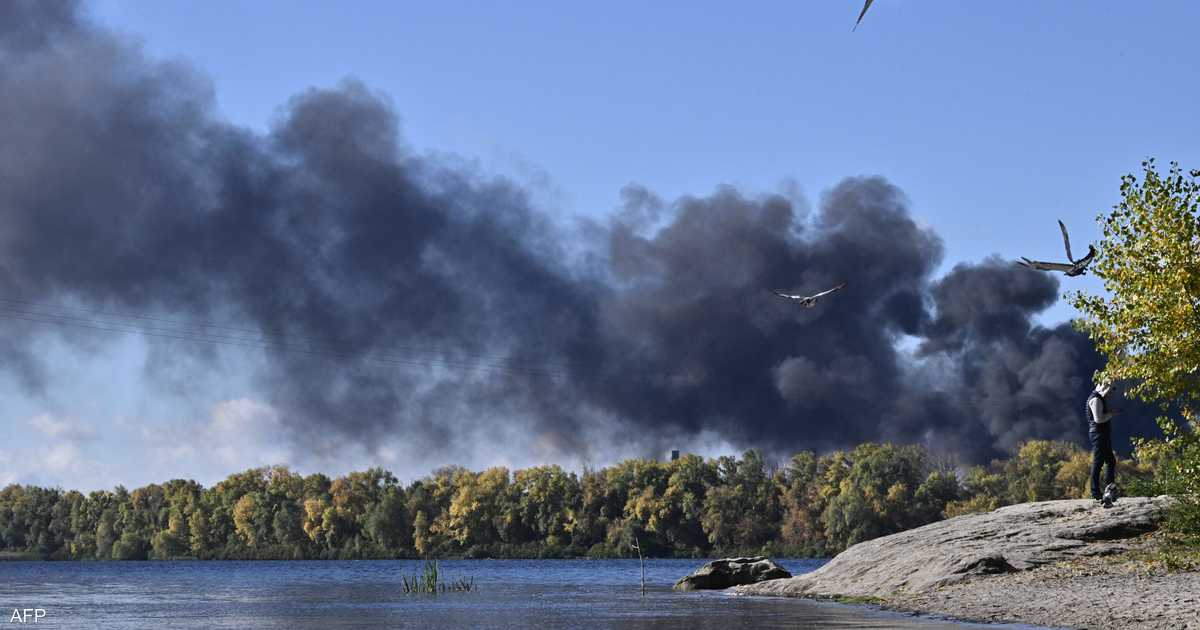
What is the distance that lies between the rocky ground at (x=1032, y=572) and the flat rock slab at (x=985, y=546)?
40 millimetres

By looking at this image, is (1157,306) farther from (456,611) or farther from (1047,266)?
(456,611)

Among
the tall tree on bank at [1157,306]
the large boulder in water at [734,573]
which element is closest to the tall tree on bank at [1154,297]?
the tall tree on bank at [1157,306]

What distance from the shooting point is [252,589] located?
276ft

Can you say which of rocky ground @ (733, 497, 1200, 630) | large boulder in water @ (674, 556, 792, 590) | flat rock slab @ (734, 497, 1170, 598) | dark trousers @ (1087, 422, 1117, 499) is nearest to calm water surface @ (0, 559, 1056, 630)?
large boulder in water @ (674, 556, 792, 590)

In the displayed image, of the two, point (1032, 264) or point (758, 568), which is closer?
point (1032, 264)

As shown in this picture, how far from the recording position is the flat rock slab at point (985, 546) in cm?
3897

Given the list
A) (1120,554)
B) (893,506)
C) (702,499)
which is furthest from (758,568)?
(702,499)

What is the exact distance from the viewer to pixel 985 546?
137 feet

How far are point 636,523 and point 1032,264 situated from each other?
527 ft

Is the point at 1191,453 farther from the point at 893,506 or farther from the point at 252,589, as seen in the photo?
the point at 893,506

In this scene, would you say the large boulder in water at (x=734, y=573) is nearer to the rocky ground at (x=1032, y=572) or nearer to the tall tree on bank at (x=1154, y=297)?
the rocky ground at (x=1032, y=572)

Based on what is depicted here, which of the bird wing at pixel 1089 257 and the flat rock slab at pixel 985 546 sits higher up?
the bird wing at pixel 1089 257

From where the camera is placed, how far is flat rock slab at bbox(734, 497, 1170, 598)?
128 ft

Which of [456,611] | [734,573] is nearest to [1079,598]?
[456,611]
